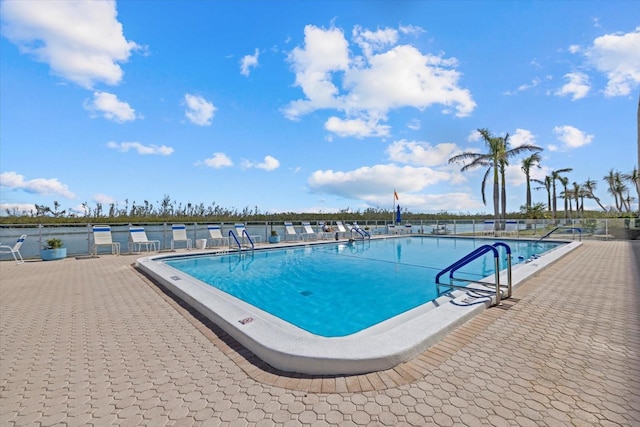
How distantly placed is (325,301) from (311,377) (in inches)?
128

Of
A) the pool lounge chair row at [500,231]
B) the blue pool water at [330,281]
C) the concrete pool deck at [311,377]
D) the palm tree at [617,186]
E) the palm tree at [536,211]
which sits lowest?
the blue pool water at [330,281]

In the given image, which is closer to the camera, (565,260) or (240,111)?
(565,260)

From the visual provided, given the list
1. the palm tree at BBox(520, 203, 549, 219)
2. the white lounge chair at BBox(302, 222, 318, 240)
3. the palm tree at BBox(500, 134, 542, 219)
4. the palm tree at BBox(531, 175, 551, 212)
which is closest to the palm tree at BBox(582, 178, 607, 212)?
the palm tree at BBox(531, 175, 551, 212)

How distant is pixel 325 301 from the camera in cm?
545

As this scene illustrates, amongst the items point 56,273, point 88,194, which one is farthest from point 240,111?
point 88,194

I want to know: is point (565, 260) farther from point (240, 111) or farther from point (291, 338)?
point (240, 111)

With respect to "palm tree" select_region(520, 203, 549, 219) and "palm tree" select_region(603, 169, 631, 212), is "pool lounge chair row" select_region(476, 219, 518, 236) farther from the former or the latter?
"palm tree" select_region(603, 169, 631, 212)

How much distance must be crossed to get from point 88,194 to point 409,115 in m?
29.8

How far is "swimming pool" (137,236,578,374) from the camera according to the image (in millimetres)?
2381

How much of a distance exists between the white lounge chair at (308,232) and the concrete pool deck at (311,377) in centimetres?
1078

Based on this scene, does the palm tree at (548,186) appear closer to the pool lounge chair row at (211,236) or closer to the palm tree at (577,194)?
Result: the palm tree at (577,194)

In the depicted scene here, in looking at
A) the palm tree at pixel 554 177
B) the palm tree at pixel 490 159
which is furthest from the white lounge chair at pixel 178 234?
the palm tree at pixel 554 177

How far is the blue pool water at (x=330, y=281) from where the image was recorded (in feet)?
15.6

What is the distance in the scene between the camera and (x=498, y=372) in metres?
2.20
